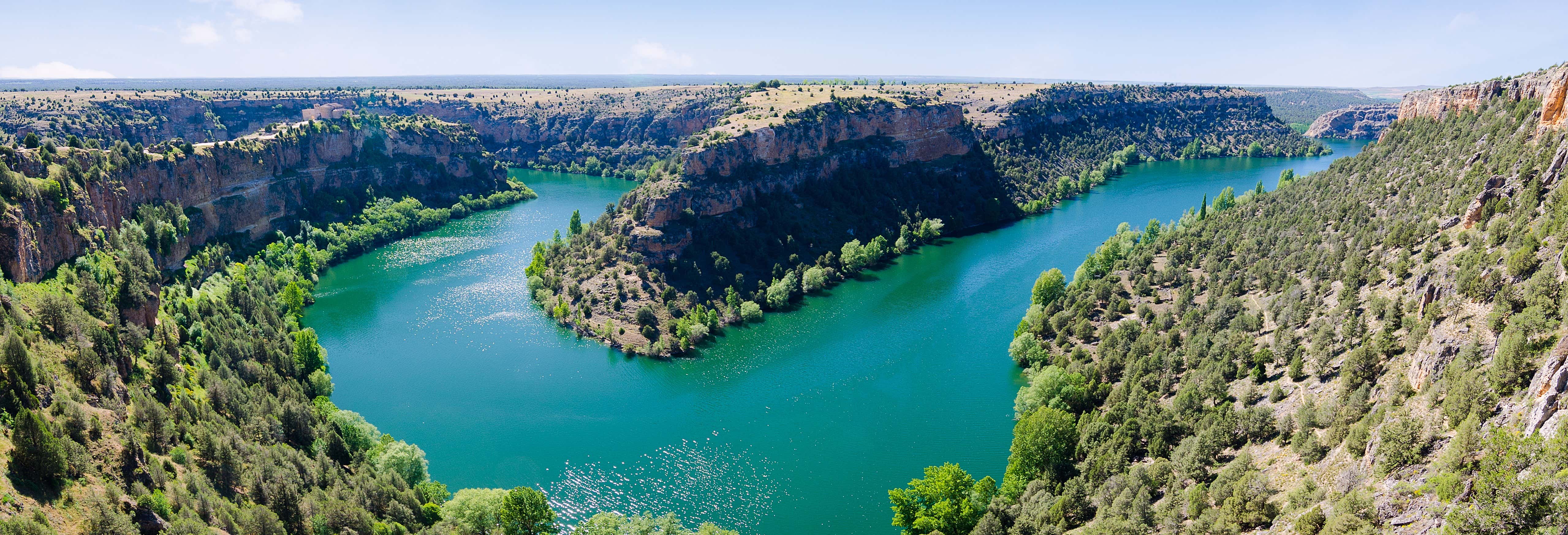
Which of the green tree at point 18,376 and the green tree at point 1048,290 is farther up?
the green tree at point 18,376

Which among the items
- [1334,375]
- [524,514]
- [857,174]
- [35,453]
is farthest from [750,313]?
[35,453]

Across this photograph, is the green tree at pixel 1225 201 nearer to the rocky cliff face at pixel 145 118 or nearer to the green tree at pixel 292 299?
the green tree at pixel 292 299

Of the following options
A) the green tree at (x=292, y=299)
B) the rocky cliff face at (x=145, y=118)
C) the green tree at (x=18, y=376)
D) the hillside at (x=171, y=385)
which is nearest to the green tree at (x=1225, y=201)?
the hillside at (x=171, y=385)

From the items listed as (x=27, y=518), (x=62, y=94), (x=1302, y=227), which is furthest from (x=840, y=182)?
(x=62, y=94)

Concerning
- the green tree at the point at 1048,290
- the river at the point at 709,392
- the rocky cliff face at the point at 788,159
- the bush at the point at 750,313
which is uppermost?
the rocky cliff face at the point at 788,159

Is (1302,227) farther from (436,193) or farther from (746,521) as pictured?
(436,193)

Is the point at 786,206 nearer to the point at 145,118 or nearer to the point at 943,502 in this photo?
the point at 943,502

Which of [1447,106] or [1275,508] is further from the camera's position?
[1447,106]
